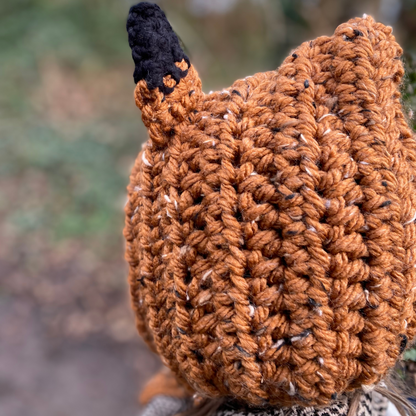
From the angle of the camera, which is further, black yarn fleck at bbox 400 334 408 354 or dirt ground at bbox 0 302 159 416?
dirt ground at bbox 0 302 159 416

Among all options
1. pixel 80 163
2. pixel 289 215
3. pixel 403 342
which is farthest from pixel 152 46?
pixel 80 163

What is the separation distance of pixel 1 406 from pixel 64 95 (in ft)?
10.8

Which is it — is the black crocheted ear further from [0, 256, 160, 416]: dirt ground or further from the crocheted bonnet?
[0, 256, 160, 416]: dirt ground

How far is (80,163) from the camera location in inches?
156

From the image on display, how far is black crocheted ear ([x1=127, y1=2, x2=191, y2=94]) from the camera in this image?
2.40ft

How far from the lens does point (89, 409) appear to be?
255cm

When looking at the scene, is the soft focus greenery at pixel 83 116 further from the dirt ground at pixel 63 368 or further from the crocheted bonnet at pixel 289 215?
the crocheted bonnet at pixel 289 215

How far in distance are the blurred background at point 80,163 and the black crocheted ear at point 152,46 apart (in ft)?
2.31

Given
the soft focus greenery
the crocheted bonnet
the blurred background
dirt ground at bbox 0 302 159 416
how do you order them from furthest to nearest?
the soft focus greenery, the blurred background, dirt ground at bbox 0 302 159 416, the crocheted bonnet

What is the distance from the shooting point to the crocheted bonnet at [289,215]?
679 mm

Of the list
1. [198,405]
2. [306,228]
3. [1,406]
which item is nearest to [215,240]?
[306,228]

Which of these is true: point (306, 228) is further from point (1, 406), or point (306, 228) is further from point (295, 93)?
point (1, 406)

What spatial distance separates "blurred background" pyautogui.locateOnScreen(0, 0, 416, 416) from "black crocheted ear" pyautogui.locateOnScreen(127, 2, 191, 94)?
71 centimetres

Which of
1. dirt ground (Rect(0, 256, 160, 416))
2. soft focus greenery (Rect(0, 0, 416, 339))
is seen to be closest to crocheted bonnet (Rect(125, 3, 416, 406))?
dirt ground (Rect(0, 256, 160, 416))
